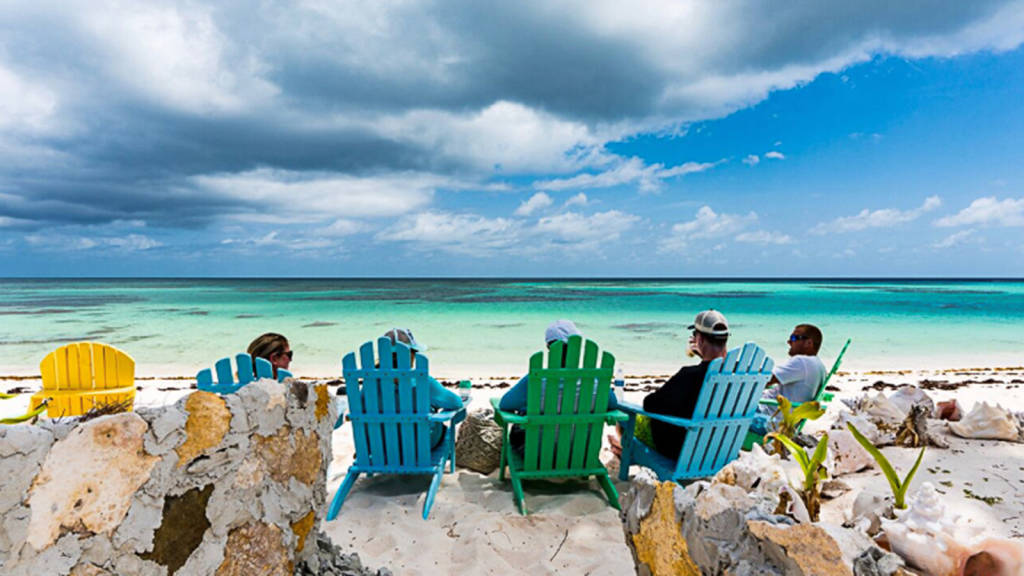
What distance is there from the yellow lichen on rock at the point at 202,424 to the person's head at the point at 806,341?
164 inches

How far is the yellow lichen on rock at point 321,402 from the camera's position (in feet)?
6.63

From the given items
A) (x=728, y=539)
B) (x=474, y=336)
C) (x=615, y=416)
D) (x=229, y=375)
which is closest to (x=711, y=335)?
(x=615, y=416)

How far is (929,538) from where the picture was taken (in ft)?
3.96

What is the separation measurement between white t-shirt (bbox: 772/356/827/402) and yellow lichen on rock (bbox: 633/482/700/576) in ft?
8.78

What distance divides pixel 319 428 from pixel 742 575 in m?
1.60

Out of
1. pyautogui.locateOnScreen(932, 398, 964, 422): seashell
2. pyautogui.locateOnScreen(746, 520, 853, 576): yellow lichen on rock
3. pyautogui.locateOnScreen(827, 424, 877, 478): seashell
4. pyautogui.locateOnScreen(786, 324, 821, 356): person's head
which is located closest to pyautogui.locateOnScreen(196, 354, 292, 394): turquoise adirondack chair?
pyautogui.locateOnScreen(746, 520, 853, 576): yellow lichen on rock

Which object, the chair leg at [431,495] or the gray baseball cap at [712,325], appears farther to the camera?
the gray baseball cap at [712,325]

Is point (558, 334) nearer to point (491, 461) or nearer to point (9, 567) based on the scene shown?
point (491, 461)

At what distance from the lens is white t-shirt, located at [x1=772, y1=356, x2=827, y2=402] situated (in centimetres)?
398

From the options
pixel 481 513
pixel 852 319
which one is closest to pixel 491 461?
pixel 481 513

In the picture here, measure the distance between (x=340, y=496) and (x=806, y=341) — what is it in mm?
3828

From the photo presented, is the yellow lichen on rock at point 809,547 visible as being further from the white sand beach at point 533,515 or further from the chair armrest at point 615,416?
the chair armrest at point 615,416

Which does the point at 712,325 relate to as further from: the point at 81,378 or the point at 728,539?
the point at 81,378

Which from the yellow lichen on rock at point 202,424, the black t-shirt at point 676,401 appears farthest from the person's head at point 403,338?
the yellow lichen on rock at point 202,424
